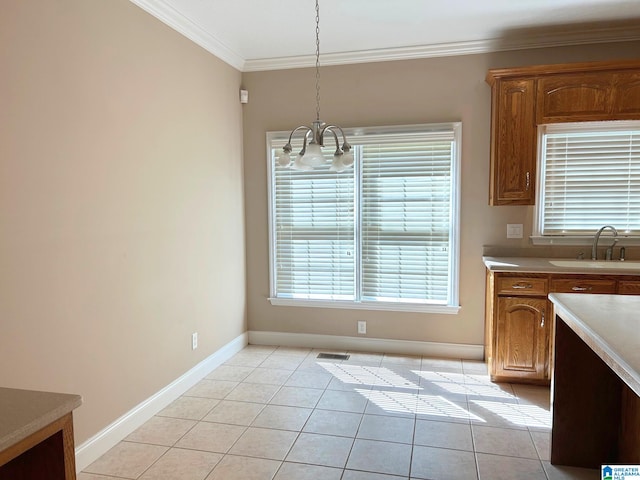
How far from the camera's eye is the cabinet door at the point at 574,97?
11.1 ft

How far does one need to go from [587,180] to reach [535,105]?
844mm

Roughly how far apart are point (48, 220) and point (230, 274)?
2089 millimetres

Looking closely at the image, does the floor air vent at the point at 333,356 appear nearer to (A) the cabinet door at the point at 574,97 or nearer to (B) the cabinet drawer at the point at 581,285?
(B) the cabinet drawer at the point at 581,285

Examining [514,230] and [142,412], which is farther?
[514,230]

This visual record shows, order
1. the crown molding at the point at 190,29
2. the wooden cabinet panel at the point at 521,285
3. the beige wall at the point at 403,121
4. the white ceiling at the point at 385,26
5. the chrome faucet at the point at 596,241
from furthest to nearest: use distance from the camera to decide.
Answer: the beige wall at the point at 403,121, the chrome faucet at the point at 596,241, the wooden cabinet panel at the point at 521,285, the white ceiling at the point at 385,26, the crown molding at the point at 190,29

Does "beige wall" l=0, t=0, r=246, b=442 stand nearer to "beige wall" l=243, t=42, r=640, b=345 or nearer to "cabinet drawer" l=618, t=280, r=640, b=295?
"beige wall" l=243, t=42, r=640, b=345

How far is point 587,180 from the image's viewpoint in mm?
3750

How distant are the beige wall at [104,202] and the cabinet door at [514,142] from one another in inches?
94.4

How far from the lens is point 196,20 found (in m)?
3.37

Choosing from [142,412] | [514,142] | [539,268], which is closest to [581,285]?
[539,268]

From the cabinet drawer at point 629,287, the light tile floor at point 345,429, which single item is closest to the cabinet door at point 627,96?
the cabinet drawer at point 629,287

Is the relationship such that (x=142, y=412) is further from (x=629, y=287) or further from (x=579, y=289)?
(x=629, y=287)

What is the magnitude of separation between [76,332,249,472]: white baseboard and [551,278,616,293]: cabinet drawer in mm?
2840

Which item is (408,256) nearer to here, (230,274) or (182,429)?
(230,274)
